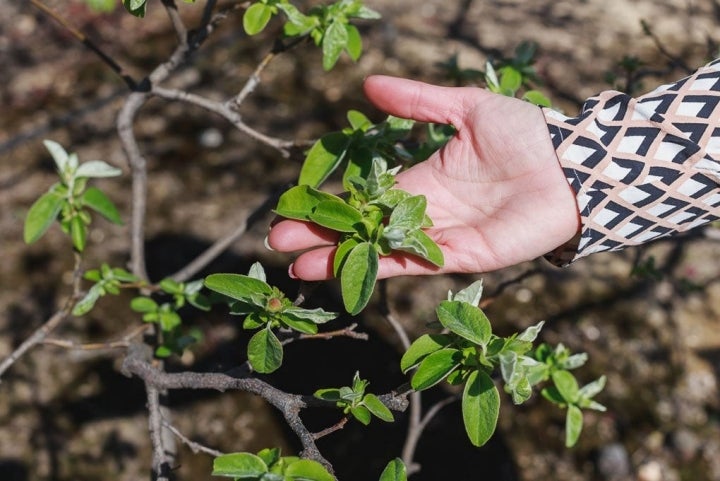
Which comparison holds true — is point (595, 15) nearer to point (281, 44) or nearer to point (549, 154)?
point (549, 154)

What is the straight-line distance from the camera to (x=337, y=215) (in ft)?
4.72

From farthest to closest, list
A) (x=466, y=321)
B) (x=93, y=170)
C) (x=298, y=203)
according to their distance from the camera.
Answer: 1. (x=93, y=170)
2. (x=298, y=203)
3. (x=466, y=321)

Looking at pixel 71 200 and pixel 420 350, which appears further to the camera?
pixel 71 200

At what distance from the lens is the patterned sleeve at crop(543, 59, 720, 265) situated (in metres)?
1.95

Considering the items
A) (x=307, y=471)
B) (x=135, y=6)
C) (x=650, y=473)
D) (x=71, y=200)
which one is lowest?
(x=650, y=473)

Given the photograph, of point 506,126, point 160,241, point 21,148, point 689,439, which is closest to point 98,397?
point 160,241

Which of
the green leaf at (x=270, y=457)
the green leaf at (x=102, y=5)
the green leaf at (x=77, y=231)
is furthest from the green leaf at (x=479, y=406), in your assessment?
the green leaf at (x=102, y=5)

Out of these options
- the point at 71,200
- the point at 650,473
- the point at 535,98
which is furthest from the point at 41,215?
the point at 650,473

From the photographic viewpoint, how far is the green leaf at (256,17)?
1.74 meters

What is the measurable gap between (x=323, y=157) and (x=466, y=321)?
2.30 feet

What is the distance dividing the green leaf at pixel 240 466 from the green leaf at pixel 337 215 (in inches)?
20.1

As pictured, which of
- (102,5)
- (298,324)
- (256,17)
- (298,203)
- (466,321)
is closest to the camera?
(466,321)

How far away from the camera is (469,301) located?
4.72ft

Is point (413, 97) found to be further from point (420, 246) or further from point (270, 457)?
point (270, 457)
